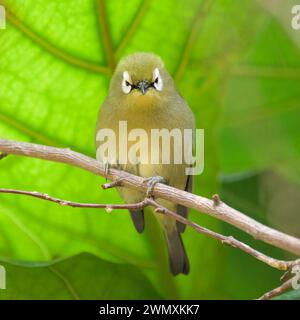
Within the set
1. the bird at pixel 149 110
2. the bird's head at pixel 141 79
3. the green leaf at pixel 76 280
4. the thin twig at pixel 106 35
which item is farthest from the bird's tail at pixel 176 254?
the thin twig at pixel 106 35

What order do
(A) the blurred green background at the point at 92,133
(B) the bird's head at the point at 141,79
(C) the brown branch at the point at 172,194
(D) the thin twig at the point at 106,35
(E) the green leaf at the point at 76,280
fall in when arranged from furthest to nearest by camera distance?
1. (B) the bird's head at the point at 141,79
2. (D) the thin twig at the point at 106,35
3. (A) the blurred green background at the point at 92,133
4. (E) the green leaf at the point at 76,280
5. (C) the brown branch at the point at 172,194

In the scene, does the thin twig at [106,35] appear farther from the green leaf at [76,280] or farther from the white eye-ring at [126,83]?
the green leaf at [76,280]

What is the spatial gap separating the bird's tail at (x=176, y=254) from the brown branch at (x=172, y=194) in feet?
0.76

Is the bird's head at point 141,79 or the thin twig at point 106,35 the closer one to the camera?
the thin twig at point 106,35

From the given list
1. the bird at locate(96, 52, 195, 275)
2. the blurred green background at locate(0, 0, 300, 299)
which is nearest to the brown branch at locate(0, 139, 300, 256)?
the blurred green background at locate(0, 0, 300, 299)

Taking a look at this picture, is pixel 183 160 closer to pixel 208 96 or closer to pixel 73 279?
pixel 208 96

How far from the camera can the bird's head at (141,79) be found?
2.04 metres

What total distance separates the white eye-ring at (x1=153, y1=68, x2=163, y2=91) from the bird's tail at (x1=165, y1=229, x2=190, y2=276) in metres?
0.46

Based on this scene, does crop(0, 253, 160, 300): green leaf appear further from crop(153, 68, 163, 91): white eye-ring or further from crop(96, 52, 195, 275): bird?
crop(153, 68, 163, 91): white eye-ring

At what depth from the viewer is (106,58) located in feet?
6.48

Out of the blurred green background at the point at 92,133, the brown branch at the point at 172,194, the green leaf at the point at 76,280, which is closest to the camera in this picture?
the brown branch at the point at 172,194

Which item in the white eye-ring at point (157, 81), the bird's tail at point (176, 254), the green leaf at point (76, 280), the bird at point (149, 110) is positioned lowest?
the green leaf at point (76, 280)

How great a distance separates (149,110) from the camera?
7.27 ft

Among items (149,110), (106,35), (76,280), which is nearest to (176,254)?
(76,280)
